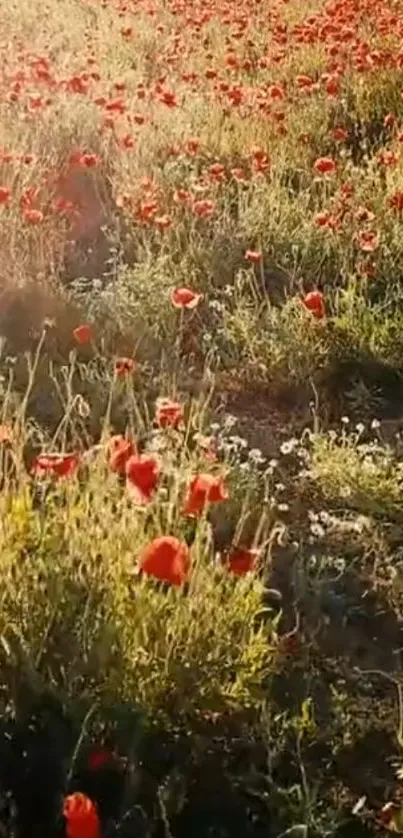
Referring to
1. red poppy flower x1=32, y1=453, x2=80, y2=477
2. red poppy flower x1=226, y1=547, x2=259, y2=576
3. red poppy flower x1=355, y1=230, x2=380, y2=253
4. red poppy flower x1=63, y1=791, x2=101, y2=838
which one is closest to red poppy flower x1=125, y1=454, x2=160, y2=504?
red poppy flower x1=32, y1=453, x2=80, y2=477

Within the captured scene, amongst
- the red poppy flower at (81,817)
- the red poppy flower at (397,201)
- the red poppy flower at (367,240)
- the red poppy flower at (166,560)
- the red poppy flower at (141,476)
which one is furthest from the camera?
the red poppy flower at (397,201)

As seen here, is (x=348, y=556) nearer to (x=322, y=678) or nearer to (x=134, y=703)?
(x=322, y=678)

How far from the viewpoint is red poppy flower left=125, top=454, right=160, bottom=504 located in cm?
237

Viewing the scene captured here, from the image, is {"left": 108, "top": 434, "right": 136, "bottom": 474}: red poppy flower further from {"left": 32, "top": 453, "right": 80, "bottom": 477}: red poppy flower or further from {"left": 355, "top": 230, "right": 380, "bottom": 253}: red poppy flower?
{"left": 355, "top": 230, "right": 380, "bottom": 253}: red poppy flower

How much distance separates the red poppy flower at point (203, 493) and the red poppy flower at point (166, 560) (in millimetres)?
164

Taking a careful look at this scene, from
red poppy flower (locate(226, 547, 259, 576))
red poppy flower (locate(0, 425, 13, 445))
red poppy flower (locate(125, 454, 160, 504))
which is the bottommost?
red poppy flower (locate(226, 547, 259, 576))

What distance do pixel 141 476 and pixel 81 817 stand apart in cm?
66

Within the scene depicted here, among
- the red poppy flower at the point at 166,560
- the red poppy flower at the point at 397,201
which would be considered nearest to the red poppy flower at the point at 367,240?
the red poppy flower at the point at 397,201

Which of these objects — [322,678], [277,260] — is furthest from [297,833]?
[277,260]

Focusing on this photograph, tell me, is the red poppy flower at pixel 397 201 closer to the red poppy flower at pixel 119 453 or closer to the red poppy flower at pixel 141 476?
the red poppy flower at pixel 119 453

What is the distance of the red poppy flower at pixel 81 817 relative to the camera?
6.24 feet

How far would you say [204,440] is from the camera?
2811mm

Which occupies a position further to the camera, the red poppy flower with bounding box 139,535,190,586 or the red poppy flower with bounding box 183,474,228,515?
the red poppy flower with bounding box 183,474,228,515

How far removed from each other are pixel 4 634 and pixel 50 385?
1.67 meters
